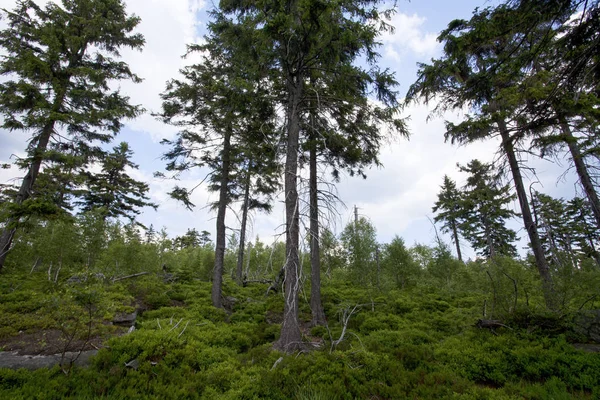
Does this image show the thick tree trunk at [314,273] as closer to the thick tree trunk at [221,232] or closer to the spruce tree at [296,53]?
the spruce tree at [296,53]

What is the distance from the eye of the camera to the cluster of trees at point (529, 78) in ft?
13.1

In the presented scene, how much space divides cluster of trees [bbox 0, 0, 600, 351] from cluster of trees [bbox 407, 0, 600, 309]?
0.04m

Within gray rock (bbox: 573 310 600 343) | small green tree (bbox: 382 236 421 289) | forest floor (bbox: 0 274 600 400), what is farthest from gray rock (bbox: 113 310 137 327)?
small green tree (bbox: 382 236 421 289)

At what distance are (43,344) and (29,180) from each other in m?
8.03

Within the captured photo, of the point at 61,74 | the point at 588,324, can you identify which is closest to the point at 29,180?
the point at 61,74

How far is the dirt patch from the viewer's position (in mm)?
5250

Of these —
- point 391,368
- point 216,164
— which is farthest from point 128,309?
point 391,368

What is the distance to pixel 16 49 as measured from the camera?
997cm

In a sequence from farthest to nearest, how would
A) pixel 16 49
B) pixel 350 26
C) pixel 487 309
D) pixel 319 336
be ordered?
pixel 16 49 < pixel 319 336 < pixel 487 309 < pixel 350 26

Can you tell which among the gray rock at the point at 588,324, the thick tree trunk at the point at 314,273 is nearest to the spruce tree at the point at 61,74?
the thick tree trunk at the point at 314,273

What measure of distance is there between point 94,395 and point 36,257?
1331 cm

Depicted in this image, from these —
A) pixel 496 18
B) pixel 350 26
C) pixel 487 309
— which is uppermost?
pixel 350 26

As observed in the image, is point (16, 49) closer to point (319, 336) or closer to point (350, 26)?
point (350, 26)

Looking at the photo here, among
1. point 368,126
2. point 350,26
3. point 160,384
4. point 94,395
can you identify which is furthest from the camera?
point 368,126
